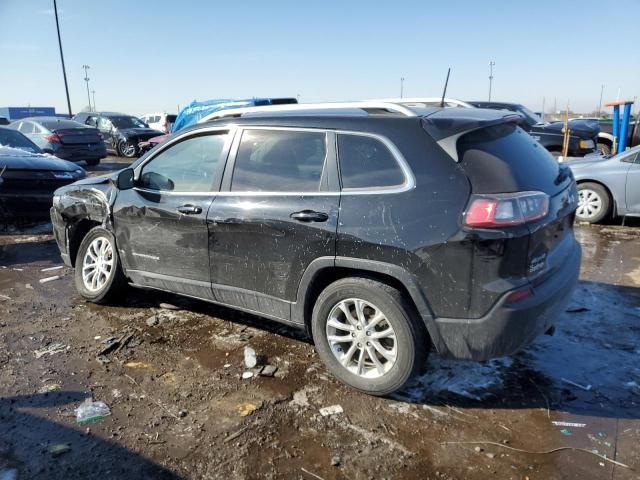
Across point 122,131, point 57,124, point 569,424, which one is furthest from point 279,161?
point 122,131

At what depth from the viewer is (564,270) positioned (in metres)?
3.28

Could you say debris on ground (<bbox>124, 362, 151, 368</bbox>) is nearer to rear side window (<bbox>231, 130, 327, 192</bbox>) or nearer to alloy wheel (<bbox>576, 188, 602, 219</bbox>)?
rear side window (<bbox>231, 130, 327, 192</bbox>)

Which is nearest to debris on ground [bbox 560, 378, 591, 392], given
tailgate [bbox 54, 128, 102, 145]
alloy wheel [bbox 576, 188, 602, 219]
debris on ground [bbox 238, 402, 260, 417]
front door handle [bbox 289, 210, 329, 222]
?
front door handle [bbox 289, 210, 329, 222]

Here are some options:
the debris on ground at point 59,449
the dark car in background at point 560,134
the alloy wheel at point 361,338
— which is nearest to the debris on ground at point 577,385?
the alloy wheel at point 361,338

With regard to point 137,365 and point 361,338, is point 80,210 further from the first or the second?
point 361,338

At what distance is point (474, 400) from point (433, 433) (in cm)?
49

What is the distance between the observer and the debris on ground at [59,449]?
2.84 meters

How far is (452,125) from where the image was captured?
3.08 m

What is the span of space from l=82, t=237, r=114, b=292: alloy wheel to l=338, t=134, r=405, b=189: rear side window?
2.68 metres

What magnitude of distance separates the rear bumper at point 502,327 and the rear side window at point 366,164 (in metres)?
0.92

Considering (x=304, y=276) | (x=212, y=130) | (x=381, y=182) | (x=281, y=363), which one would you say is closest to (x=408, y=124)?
(x=381, y=182)

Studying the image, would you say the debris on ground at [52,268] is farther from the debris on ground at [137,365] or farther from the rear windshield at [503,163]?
the rear windshield at [503,163]

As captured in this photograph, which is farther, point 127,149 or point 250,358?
point 127,149

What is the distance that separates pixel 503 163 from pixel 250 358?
2.29 m
